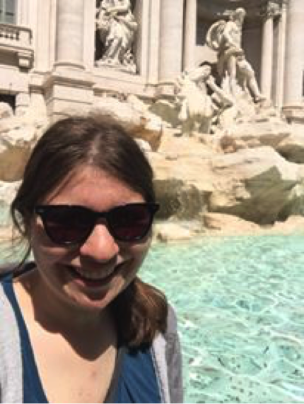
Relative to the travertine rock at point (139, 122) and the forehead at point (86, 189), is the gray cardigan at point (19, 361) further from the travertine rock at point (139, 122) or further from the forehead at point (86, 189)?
the travertine rock at point (139, 122)

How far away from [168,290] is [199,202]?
468 centimetres

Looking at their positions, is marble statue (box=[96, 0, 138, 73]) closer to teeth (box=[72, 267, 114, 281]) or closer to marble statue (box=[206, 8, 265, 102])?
marble statue (box=[206, 8, 265, 102])

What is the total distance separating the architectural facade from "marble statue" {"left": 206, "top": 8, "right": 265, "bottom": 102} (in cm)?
82

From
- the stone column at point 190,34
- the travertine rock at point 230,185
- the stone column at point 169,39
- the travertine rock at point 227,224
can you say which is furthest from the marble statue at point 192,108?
the travertine rock at point 227,224

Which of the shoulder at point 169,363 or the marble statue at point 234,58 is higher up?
the marble statue at point 234,58

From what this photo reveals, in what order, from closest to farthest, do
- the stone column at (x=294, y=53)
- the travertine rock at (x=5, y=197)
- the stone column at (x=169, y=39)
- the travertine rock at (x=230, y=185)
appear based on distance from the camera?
1. the travertine rock at (x=5, y=197)
2. the travertine rock at (x=230, y=185)
3. the stone column at (x=169, y=39)
4. the stone column at (x=294, y=53)

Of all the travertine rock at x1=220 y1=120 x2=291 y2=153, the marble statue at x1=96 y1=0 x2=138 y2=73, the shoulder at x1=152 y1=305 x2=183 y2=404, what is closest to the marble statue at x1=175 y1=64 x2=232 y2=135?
the travertine rock at x1=220 y1=120 x2=291 y2=153

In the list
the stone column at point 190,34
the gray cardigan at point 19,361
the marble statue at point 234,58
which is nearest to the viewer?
the gray cardigan at point 19,361

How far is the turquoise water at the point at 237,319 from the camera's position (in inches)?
110

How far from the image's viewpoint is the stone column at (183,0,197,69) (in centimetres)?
1695

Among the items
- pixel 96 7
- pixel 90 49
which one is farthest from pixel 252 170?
pixel 96 7

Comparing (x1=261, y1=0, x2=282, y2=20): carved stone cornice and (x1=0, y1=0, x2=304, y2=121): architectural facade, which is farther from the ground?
(x1=261, y1=0, x2=282, y2=20): carved stone cornice

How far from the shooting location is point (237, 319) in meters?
3.87

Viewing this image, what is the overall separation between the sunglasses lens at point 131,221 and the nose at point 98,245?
0.02 metres
